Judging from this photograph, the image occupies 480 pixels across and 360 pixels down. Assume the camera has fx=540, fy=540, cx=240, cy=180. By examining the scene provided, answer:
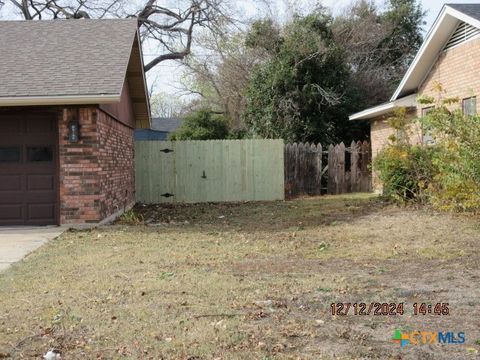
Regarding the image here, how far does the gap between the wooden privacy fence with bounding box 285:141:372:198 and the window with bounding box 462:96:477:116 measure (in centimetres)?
603

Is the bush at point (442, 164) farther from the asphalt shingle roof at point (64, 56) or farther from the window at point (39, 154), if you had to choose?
the window at point (39, 154)

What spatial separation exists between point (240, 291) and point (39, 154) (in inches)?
273

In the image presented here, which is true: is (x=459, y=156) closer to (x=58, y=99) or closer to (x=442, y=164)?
(x=442, y=164)

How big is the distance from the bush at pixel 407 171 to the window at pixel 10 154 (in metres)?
7.94

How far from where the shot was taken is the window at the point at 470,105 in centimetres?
1221

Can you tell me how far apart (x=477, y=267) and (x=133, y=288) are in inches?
150

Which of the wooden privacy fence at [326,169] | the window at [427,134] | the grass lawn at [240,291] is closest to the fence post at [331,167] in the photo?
the wooden privacy fence at [326,169]

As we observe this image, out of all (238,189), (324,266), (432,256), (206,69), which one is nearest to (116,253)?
(324,266)

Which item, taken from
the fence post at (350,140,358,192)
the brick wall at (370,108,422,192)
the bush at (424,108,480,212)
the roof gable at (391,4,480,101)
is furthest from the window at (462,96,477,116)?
the fence post at (350,140,358,192)

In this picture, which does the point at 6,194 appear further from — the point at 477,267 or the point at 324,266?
the point at 477,267

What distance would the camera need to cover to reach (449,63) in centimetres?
1334

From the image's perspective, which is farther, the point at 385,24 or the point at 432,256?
the point at 385,24

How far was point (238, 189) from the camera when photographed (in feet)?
53.9

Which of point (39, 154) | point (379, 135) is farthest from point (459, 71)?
point (39, 154)
